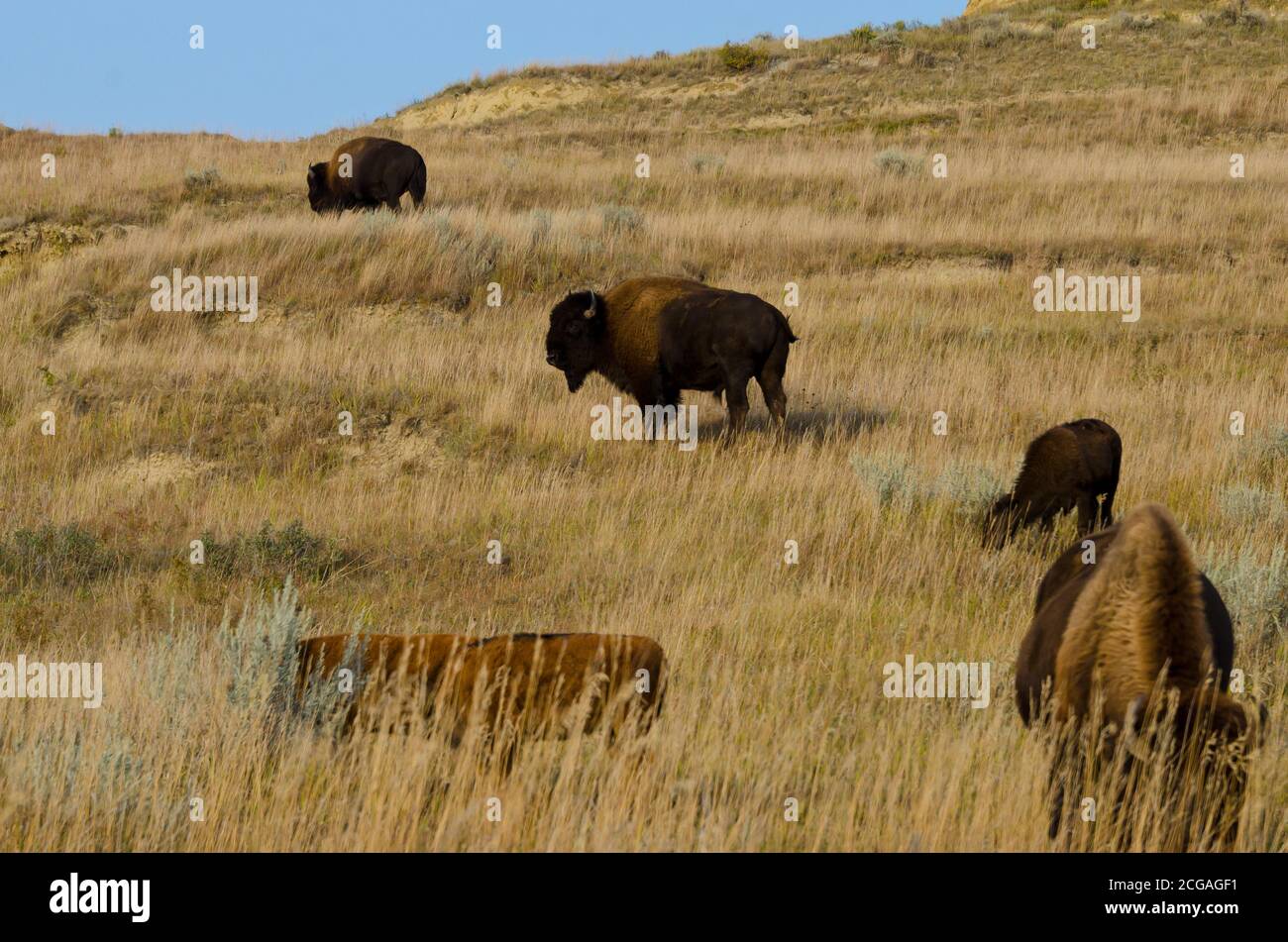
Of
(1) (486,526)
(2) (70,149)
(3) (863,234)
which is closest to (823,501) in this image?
A: (1) (486,526)

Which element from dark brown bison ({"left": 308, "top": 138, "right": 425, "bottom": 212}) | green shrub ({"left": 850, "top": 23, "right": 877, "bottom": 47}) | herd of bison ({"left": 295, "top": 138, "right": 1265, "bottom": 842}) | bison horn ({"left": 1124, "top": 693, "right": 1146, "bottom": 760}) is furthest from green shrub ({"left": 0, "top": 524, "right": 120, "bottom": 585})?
green shrub ({"left": 850, "top": 23, "right": 877, "bottom": 47})

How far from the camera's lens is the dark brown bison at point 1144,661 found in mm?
3422

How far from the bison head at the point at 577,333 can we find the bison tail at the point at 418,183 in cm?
1105

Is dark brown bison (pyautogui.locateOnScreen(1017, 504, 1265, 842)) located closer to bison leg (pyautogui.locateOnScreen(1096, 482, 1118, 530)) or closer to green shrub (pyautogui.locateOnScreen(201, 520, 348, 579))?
bison leg (pyautogui.locateOnScreen(1096, 482, 1118, 530))

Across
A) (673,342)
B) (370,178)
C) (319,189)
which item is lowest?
(673,342)

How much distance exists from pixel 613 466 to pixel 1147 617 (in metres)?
7.26

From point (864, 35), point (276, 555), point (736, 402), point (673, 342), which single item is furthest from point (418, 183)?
point (864, 35)

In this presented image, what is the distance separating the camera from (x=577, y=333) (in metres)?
12.1

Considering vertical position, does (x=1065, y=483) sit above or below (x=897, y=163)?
below

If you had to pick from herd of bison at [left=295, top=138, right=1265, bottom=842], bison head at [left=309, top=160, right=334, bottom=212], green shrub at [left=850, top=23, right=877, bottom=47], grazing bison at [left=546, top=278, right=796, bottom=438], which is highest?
green shrub at [left=850, top=23, right=877, bottom=47]

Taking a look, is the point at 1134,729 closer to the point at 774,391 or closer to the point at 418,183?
the point at 774,391

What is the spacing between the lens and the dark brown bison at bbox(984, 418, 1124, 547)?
27.7ft

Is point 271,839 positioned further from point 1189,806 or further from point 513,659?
point 1189,806

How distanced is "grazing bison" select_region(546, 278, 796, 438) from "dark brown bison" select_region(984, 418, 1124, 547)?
3.12 metres
